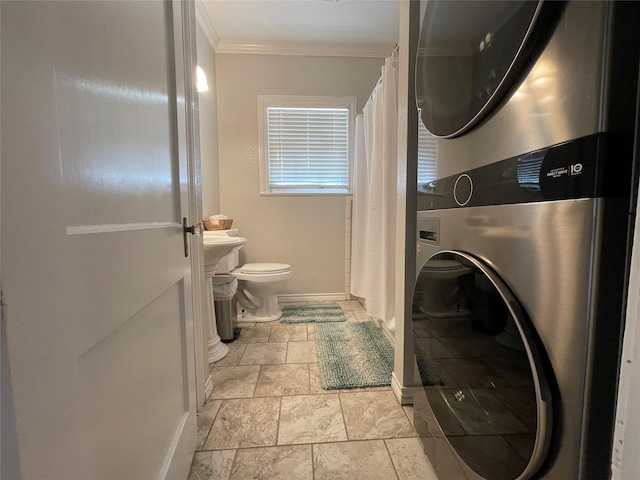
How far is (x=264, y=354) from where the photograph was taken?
192cm

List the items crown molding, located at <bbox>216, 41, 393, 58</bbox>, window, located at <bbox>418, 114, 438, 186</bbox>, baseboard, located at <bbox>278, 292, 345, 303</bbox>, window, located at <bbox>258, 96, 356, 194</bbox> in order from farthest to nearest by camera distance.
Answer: baseboard, located at <bbox>278, 292, 345, 303</bbox>
window, located at <bbox>258, 96, 356, 194</bbox>
crown molding, located at <bbox>216, 41, 393, 58</bbox>
window, located at <bbox>418, 114, 438, 186</bbox>

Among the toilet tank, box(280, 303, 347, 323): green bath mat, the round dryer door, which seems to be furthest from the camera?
box(280, 303, 347, 323): green bath mat

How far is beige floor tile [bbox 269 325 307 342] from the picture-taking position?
2148 mm

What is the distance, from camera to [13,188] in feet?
1.07

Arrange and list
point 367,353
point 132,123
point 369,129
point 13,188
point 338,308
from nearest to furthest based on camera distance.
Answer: point 13,188 < point 132,123 < point 367,353 < point 369,129 < point 338,308

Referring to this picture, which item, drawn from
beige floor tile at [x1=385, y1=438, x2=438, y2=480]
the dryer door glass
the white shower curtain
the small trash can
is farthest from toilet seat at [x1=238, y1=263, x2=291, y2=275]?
the dryer door glass

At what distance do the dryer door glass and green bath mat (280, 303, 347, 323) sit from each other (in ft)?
6.27

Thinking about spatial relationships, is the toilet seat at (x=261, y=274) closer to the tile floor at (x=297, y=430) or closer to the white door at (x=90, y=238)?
the tile floor at (x=297, y=430)

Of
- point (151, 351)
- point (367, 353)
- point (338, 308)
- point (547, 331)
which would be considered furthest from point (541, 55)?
point (338, 308)

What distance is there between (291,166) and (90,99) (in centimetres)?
254

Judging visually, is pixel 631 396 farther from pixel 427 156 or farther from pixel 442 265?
pixel 427 156

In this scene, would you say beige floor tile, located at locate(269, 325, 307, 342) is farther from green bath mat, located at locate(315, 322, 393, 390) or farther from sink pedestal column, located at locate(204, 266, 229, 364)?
sink pedestal column, located at locate(204, 266, 229, 364)

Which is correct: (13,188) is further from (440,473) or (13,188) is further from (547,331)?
(440,473)

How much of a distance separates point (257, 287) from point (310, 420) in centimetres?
130
